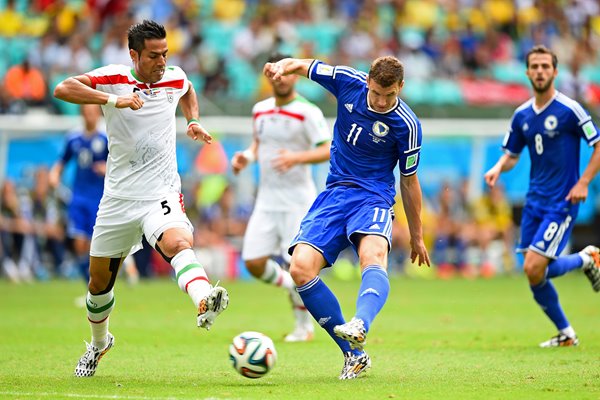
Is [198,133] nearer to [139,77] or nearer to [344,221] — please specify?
[139,77]

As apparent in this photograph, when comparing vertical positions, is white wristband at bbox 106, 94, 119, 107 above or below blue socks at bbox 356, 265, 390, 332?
above

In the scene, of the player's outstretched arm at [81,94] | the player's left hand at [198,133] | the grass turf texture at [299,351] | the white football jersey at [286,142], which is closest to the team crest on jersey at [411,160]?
the player's left hand at [198,133]

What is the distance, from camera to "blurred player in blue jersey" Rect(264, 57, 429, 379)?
344 inches

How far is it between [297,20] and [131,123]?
69.7 feet

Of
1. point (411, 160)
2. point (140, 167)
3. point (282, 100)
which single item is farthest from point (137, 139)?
point (282, 100)

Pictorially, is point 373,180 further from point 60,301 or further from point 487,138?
point 487,138

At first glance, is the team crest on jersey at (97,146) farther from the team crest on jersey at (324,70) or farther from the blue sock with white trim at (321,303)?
the blue sock with white trim at (321,303)

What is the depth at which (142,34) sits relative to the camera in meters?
8.70

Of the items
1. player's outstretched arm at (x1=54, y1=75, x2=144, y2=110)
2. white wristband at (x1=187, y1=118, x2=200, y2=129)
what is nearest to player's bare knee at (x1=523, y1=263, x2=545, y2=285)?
white wristband at (x1=187, y1=118, x2=200, y2=129)

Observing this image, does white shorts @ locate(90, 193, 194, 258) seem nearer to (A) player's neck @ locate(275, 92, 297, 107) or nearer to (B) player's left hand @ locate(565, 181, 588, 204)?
(A) player's neck @ locate(275, 92, 297, 107)

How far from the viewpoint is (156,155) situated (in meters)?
9.01

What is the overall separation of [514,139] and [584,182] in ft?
3.78

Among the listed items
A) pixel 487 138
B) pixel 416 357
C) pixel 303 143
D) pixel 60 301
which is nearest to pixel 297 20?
pixel 487 138

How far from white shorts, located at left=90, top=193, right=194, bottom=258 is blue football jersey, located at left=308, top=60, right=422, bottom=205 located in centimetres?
141
